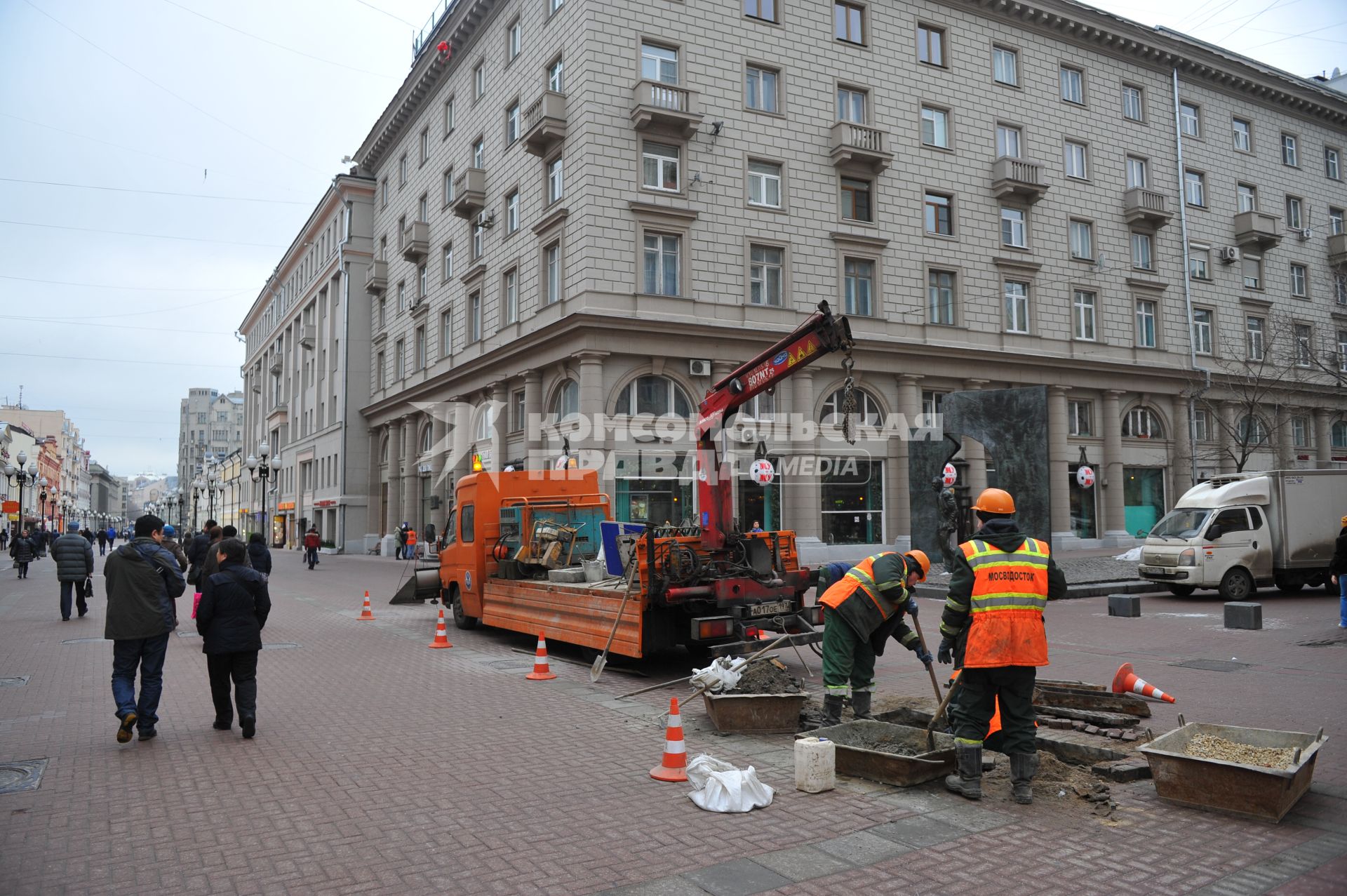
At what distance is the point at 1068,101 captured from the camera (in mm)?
36125

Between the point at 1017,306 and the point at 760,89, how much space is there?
13.2 metres

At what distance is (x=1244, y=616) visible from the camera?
566 inches

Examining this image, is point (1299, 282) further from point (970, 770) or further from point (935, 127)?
point (970, 770)

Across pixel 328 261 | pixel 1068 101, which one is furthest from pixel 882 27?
pixel 328 261

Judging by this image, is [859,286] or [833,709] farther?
[859,286]

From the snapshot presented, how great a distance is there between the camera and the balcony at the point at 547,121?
2783 centimetres

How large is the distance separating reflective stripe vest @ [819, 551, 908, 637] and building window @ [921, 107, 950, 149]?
28890 millimetres

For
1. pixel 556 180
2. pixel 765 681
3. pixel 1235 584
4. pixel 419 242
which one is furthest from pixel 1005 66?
pixel 765 681

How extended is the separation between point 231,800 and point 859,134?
29.5 m

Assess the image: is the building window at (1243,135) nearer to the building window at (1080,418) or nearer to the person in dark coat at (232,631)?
the building window at (1080,418)

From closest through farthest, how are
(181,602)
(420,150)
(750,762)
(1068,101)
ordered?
(750,762)
(181,602)
(1068,101)
(420,150)

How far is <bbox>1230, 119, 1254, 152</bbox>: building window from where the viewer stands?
135ft

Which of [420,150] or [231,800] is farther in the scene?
[420,150]

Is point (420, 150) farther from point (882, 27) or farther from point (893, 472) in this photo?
point (893, 472)
